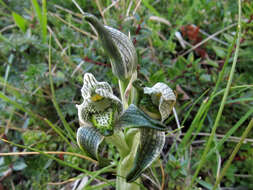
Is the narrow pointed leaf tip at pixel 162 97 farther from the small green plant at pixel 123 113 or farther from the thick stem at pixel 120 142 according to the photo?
the thick stem at pixel 120 142

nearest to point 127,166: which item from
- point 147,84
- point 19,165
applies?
point 147,84

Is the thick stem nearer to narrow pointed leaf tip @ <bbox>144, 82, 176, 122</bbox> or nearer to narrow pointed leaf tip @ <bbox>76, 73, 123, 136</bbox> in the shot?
narrow pointed leaf tip @ <bbox>76, 73, 123, 136</bbox>

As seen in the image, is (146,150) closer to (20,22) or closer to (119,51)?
(119,51)

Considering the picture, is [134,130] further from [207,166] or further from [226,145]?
[226,145]

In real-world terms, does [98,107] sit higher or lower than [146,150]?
higher

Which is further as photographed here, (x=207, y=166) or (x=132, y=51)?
(x=207, y=166)

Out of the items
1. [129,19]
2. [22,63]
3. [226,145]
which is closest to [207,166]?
[226,145]

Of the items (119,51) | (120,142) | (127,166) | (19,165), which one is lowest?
(19,165)
